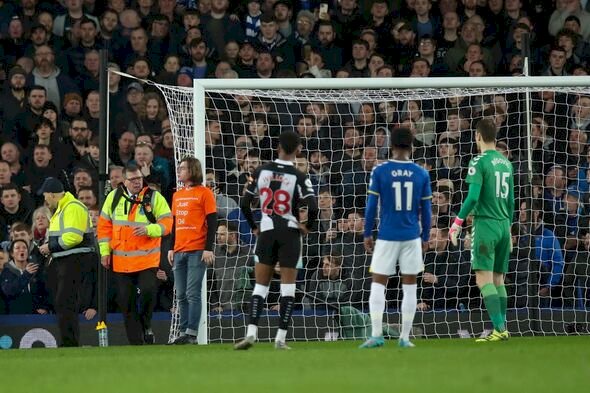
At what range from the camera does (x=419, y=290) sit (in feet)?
54.4

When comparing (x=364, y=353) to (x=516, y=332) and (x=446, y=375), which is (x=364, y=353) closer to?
(x=446, y=375)

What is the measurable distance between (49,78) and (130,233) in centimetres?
455

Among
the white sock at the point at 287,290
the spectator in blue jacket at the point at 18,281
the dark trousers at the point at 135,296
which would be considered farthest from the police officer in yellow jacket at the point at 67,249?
the white sock at the point at 287,290

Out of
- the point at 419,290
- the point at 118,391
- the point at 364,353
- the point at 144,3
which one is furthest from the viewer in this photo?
the point at 144,3

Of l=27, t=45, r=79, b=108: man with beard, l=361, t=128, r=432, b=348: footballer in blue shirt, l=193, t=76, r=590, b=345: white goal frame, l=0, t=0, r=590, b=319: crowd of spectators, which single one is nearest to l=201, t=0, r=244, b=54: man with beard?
l=0, t=0, r=590, b=319: crowd of spectators

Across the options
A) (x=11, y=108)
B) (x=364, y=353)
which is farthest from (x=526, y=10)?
(x=364, y=353)

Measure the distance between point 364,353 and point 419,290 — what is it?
16.3 feet

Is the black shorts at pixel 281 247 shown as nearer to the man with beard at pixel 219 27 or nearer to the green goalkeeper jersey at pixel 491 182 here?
the green goalkeeper jersey at pixel 491 182

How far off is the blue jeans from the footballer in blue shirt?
2.73 metres

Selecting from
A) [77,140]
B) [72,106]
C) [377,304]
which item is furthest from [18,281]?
[377,304]

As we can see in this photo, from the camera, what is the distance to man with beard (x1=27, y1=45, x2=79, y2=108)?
1880 cm

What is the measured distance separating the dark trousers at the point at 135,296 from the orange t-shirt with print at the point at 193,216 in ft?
1.99

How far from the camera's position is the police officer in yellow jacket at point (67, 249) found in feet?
49.9

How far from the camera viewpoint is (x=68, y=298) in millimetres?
15195
